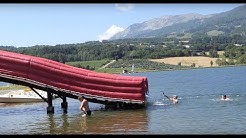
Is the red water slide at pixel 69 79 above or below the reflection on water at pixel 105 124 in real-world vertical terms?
above

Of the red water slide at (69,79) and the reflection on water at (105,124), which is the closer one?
the reflection on water at (105,124)

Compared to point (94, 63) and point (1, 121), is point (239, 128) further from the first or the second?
point (94, 63)

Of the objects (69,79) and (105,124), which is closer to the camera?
(105,124)

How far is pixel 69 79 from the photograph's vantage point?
94.3 ft

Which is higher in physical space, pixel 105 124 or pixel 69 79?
pixel 69 79

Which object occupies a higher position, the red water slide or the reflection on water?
the red water slide

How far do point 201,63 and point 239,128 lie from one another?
599 ft

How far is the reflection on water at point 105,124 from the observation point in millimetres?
20203

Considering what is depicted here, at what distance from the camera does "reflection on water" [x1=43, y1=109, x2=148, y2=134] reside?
795 inches

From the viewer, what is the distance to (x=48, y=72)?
2827 cm

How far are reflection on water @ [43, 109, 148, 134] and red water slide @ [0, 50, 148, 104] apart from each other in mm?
1383

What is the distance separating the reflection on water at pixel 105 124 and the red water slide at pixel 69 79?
138cm

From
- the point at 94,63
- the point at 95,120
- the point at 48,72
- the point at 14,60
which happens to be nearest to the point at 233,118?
the point at 95,120

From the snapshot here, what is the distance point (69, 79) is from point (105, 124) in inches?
274
